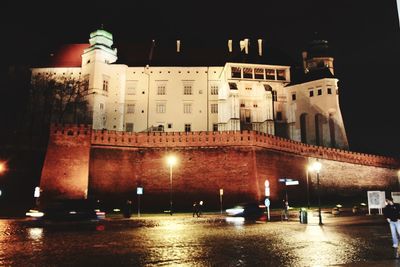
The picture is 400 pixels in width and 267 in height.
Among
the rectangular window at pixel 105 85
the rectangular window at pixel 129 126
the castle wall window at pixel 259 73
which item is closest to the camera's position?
the rectangular window at pixel 105 85

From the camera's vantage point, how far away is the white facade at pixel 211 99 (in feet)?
174

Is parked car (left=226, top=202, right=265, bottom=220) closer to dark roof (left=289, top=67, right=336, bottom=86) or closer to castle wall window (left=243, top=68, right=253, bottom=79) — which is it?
castle wall window (left=243, top=68, right=253, bottom=79)

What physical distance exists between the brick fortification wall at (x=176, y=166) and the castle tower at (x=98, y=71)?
1576 cm

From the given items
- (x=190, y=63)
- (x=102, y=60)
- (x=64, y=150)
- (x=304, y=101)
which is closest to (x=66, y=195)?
(x=64, y=150)

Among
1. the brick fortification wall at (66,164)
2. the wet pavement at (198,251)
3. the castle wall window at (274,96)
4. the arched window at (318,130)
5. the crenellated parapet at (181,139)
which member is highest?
the castle wall window at (274,96)

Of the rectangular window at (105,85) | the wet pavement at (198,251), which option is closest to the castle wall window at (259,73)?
the rectangular window at (105,85)

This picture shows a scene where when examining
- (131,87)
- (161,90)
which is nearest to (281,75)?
(161,90)

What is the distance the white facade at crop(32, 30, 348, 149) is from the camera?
5297 cm

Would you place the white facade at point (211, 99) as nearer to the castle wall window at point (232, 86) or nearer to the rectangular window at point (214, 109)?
the castle wall window at point (232, 86)

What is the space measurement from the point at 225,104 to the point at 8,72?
31264 mm

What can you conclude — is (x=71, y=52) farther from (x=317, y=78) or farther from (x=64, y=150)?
(x=317, y=78)

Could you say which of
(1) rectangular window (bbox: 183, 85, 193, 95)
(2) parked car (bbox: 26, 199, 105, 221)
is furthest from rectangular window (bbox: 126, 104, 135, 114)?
(2) parked car (bbox: 26, 199, 105, 221)

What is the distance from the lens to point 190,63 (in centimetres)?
5588

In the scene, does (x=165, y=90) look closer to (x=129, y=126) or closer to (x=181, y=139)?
(x=129, y=126)
